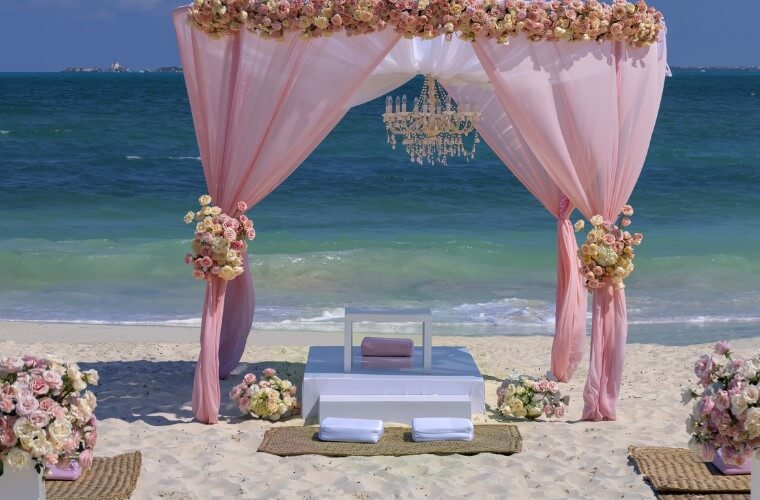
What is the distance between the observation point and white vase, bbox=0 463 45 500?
4973 millimetres

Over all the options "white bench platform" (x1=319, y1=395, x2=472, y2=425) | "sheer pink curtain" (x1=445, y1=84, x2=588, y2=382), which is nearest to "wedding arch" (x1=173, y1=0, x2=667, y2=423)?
"white bench platform" (x1=319, y1=395, x2=472, y2=425)

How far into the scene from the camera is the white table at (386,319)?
7.71 metres

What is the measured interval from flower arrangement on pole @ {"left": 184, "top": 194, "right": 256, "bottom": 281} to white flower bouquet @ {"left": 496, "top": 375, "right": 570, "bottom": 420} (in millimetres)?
2057

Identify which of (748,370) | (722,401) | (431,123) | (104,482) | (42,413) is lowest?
(104,482)

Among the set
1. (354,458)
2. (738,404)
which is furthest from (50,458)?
(738,404)

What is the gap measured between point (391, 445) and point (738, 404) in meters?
2.68

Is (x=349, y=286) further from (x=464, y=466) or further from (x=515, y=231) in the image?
(x=464, y=466)

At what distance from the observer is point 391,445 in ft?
23.0

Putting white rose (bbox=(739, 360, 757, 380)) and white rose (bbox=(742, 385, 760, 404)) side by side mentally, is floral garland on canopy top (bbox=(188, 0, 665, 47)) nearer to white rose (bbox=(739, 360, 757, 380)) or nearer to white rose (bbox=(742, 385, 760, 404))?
white rose (bbox=(739, 360, 757, 380))

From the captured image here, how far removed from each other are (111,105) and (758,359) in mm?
36854

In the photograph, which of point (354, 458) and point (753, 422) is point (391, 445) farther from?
Result: point (753, 422)

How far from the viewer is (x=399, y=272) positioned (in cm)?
1530

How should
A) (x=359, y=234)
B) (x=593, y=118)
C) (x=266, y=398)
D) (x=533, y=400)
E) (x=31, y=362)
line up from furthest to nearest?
(x=359, y=234) → (x=533, y=400) → (x=266, y=398) → (x=593, y=118) → (x=31, y=362)

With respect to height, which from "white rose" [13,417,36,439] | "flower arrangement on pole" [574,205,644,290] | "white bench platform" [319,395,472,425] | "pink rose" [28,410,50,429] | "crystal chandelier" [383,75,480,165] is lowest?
"white bench platform" [319,395,472,425]
